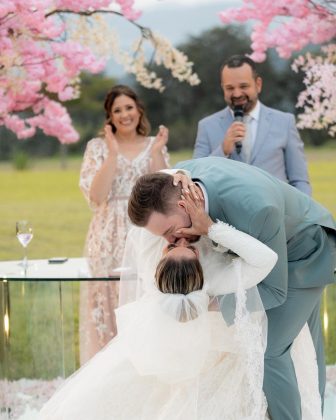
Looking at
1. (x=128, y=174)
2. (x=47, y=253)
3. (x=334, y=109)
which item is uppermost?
(x=334, y=109)

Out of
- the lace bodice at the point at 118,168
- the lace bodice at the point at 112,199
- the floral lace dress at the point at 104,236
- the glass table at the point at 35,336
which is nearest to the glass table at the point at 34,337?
the glass table at the point at 35,336

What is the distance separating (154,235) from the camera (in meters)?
3.30

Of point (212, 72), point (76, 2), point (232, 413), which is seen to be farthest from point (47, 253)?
point (232, 413)

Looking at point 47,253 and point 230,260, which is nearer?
point 230,260

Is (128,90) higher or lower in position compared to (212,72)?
lower

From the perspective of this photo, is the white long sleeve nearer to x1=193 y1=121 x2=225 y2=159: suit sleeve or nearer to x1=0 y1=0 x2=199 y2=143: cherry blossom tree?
x1=193 y1=121 x2=225 y2=159: suit sleeve

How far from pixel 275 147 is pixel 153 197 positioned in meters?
1.63

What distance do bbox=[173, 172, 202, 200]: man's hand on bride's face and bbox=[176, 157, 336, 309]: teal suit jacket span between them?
0.18 feet

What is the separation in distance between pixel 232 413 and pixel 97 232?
1745mm

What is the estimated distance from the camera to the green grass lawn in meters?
4.21

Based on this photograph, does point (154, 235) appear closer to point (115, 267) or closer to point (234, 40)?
point (115, 267)

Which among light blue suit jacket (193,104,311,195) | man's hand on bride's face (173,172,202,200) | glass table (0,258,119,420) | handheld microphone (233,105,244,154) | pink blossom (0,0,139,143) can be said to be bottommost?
glass table (0,258,119,420)

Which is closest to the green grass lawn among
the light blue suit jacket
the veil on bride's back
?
the light blue suit jacket

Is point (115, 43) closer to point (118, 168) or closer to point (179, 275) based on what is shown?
point (118, 168)
